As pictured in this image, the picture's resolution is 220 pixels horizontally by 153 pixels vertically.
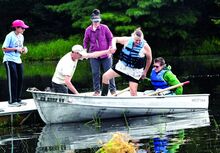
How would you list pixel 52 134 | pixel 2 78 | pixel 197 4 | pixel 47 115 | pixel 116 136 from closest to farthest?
pixel 116 136 < pixel 52 134 < pixel 47 115 < pixel 2 78 < pixel 197 4

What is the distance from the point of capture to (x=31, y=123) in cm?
1328

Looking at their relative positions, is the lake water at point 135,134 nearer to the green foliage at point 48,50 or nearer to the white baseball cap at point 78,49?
the white baseball cap at point 78,49

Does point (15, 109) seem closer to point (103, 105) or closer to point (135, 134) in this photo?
point (103, 105)

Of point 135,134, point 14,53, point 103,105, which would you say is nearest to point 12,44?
point 14,53

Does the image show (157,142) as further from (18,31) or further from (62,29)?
(62,29)

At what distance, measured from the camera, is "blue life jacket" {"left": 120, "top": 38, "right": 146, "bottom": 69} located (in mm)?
12797

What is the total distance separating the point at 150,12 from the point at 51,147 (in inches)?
926

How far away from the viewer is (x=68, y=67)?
12.5 meters

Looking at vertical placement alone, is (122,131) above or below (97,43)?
below

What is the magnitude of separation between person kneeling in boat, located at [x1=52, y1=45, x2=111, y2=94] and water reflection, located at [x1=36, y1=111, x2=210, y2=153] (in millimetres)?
740

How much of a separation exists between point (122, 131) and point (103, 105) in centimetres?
113

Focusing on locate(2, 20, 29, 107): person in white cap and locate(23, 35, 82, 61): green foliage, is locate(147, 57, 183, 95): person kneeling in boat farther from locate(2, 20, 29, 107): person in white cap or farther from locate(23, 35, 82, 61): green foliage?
locate(23, 35, 82, 61): green foliage

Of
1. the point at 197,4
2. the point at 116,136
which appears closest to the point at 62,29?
the point at 197,4

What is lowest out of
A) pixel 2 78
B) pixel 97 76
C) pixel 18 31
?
pixel 2 78
